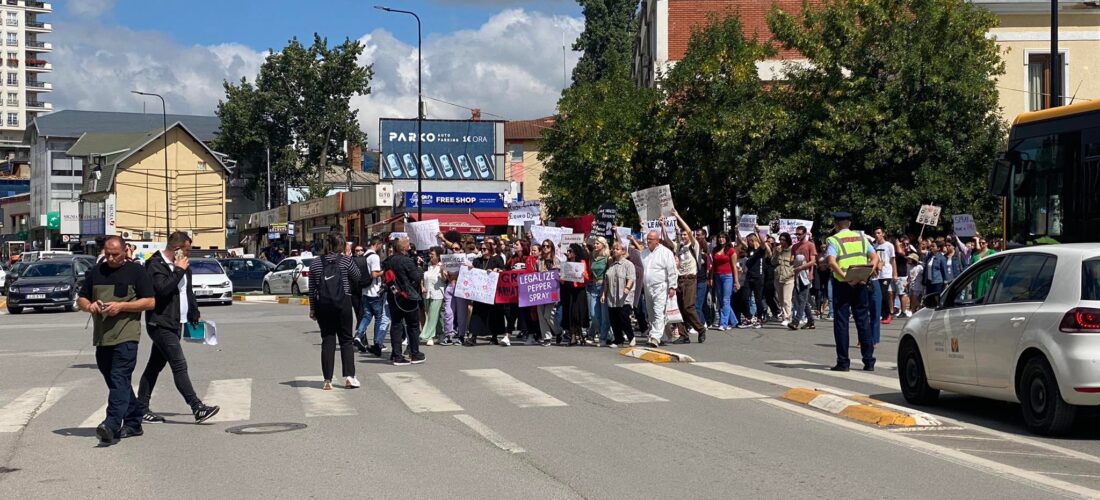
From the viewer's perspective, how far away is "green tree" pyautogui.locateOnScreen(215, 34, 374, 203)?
3492 inches

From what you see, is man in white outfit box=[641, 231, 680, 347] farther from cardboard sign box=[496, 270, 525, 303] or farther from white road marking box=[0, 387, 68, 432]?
white road marking box=[0, 387, 68, 432]

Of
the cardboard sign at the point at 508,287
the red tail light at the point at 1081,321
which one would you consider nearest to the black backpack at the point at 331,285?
the cardboard sign at the point at 508,287

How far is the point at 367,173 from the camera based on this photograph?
106 metres

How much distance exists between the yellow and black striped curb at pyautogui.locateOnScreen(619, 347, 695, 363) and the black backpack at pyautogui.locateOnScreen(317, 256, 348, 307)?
4.94 m

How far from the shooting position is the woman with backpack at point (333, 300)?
13.0 meters

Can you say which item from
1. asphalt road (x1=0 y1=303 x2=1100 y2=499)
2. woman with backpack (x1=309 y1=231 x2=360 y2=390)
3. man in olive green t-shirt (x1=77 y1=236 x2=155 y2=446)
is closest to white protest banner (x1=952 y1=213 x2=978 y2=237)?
asphalt road (x1=0 y1=303 x2=1100 y2=499)

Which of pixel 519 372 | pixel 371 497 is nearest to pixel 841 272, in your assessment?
pixel 519 372

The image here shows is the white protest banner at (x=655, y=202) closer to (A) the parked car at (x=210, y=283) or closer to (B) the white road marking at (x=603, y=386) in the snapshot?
(B) the white road marking at (x=603, y=386)

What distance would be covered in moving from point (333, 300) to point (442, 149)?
53.1 m

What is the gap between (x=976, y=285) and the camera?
34.6 ft

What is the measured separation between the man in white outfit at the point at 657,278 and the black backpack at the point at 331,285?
19.6 ft

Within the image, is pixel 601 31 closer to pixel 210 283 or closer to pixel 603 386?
pixel 210 283

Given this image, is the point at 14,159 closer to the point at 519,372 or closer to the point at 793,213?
the point at 793,213

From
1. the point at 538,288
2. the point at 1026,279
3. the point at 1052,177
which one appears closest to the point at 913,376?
the point at 1026,279
